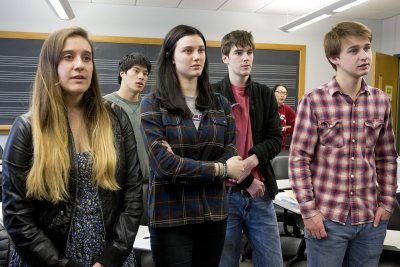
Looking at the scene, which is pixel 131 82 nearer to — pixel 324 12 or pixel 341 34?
pixel 341 34

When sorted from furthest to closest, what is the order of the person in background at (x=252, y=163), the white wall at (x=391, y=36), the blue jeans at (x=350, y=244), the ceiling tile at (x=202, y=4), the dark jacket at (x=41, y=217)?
the white wall at (x=391, y=36) < the ceiling tile at (x=202, y=4) < the person in background at (x=252, y=163) < the blue jeans at (x=350, y=244) < the dark jacket at (x=41, y=217)

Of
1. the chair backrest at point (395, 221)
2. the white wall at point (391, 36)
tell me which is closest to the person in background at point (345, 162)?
the chair backrest at point (395, 221)

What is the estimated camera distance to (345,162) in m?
1.60

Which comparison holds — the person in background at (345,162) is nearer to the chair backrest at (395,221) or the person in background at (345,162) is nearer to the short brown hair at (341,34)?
the short brown hair at (341,34)

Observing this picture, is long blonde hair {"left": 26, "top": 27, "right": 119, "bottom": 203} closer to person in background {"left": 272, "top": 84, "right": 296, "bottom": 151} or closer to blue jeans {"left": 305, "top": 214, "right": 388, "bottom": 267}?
blue jeans {"left": 305, "top": 214, "right": 388, "bottom": 267}

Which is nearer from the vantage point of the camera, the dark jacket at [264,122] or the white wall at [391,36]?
the dark jacket at [264,122]

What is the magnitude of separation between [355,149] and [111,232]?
1019mm

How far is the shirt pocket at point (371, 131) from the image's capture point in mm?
1627

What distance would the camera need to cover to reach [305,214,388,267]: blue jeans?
5.25 ft

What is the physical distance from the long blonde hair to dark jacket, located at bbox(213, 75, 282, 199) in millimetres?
787

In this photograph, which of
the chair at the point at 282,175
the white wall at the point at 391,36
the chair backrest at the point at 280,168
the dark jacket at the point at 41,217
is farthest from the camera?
the white wall at the point at 391,36

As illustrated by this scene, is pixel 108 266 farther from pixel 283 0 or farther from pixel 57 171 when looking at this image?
pixel 283 0

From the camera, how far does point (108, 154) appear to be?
53.6 inches

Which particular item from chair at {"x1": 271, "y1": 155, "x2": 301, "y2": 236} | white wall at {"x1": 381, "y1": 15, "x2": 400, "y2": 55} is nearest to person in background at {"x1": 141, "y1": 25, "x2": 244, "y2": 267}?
chair at {"x1": 271, "y1": 155, "x2": 301, "y2": 236}
